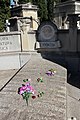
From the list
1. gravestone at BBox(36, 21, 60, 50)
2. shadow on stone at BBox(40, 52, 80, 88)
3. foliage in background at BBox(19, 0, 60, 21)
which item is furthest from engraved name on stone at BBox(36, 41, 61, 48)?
foliage in background at BBox(19, 0, 60, 21)

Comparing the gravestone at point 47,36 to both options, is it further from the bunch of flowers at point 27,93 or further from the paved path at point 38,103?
the bunch of flowers at point 27,93

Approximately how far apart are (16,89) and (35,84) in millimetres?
704

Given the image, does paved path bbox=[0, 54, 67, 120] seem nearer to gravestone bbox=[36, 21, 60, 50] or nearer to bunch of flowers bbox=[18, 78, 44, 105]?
bunch of flowers bbox=[18, 78, 44, 105]

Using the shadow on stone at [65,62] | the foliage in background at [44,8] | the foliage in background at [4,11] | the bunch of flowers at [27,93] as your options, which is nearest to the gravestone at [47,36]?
the shadow on stone at [65,62]

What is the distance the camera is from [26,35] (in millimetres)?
11461

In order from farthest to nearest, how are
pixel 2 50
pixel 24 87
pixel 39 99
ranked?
1. pixel 2 50
2. pixel 24 87
3. pixel 39 99

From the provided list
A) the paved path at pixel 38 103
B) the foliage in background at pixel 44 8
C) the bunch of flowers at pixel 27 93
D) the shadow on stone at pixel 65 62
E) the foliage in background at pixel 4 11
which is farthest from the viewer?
the foliage in background at pixel 44 8

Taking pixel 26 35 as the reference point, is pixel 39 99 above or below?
below

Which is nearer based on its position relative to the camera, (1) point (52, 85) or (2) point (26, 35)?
(1) point (52, 85)

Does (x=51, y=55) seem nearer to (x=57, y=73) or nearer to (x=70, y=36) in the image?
(x=70, y=36)

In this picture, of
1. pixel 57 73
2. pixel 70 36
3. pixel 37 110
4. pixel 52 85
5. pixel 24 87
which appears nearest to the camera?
pixel 37 110

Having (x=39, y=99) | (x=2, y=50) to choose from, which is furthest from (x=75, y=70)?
(x=39, y=99)

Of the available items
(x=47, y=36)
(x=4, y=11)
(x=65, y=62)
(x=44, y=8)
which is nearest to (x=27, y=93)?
(x=65, y=62)

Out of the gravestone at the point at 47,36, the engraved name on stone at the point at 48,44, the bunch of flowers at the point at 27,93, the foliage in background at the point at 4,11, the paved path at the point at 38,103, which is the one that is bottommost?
the paved path at the point at 38,103
